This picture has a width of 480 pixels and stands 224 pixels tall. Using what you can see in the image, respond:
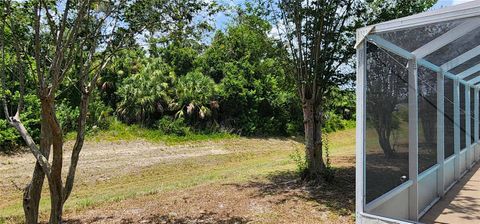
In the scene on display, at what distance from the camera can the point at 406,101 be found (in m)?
4.55

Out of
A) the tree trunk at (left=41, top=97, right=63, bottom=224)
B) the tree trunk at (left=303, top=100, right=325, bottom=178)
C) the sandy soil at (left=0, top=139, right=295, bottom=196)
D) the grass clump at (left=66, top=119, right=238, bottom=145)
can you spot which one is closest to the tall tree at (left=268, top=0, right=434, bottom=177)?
the tree trunk at (left=303, top=100, right=325, bottom=178)

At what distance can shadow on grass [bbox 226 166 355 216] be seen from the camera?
6641 millimetres

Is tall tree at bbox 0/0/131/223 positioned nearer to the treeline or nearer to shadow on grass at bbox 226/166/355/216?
shadow on grass at bbox 226/166/355/216

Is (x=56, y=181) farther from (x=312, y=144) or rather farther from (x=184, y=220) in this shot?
(x=312, y=144)

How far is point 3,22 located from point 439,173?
653 cm

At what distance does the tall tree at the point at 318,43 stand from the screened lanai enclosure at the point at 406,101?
290cm

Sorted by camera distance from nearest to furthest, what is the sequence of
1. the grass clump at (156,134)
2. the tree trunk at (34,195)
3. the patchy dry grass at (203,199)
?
the tree trunk at (34,195) < the patchy dry grass at (203,199) < the grass clump at (156,134)

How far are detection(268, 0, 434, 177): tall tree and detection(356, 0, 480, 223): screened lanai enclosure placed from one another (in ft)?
9.51

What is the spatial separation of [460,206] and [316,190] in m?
3.21

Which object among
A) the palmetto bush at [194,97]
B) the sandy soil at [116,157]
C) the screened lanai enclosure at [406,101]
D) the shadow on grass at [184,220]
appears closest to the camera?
the screened lanai enclosure at [406,101]

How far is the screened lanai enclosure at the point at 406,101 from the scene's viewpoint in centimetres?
368

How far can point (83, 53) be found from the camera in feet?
19.8

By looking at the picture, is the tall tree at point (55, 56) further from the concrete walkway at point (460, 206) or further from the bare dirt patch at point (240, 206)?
the concrete walkway at point (460, 206)

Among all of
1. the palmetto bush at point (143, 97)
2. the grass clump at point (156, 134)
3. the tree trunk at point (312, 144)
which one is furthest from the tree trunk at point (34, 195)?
the palmetto bush at point (143, 97)
